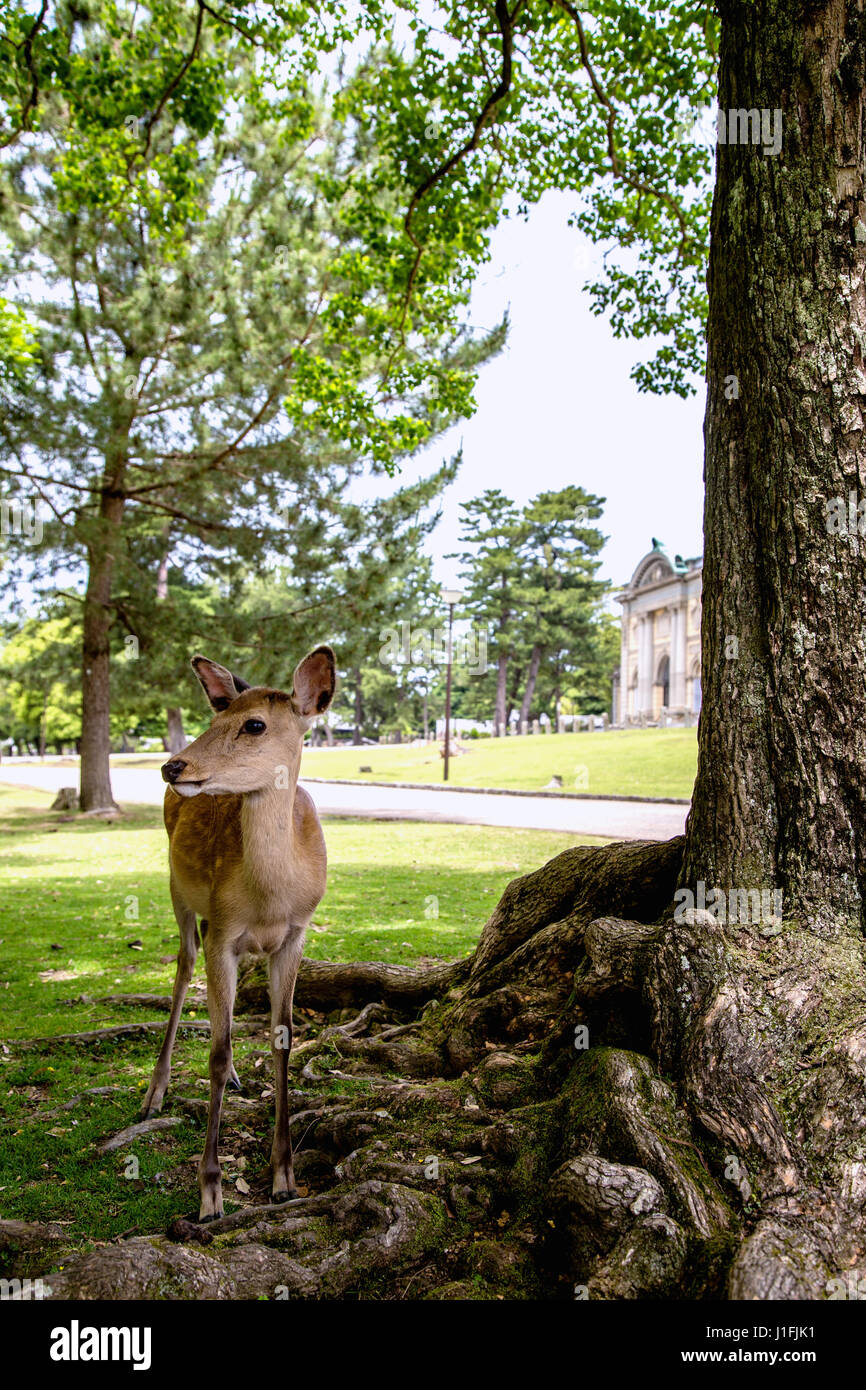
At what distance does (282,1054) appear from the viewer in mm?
3541

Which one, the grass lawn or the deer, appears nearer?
the deer

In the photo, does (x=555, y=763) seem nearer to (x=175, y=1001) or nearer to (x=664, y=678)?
(x=175, y=1001)

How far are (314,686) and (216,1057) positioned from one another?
147 centimetres

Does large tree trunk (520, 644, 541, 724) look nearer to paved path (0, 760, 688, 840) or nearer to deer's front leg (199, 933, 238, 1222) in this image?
paved path (0, 760, 688, 840)

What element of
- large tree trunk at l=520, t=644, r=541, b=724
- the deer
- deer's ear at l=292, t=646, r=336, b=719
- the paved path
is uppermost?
large tree trunk at l=520, t=644, r=541, b=724

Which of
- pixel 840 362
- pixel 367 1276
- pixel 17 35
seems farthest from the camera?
pixel 17 35

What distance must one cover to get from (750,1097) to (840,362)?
253cm

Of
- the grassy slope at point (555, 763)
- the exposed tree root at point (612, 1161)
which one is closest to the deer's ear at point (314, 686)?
the exposed tree root at point (612, 1161)

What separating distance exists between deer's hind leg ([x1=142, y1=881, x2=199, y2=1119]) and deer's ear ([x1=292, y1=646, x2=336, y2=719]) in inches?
48.8

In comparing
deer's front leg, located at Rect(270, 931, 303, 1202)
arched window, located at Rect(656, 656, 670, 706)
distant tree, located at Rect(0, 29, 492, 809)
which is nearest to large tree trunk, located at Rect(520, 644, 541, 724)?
arched window, located at Rect(656, 656, 670, 706)

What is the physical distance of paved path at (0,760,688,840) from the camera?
16.8 meters
